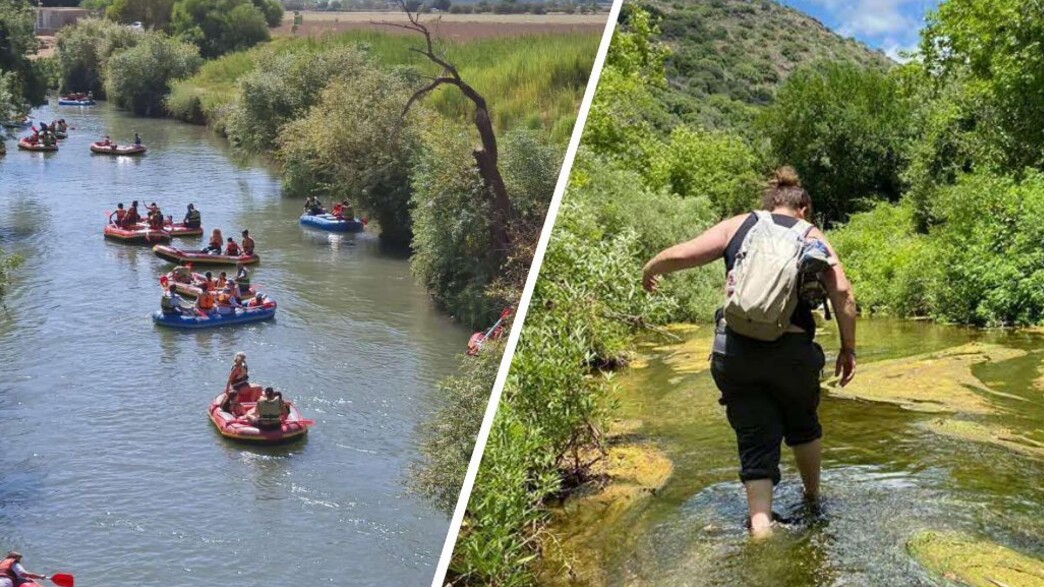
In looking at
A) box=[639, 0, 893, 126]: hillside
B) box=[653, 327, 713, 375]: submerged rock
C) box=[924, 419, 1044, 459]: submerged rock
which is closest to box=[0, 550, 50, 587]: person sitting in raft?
box=[653, 327, 713, 375]: submerged rock

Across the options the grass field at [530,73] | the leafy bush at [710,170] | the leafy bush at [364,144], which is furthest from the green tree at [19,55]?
the leafy bush at [710,170]

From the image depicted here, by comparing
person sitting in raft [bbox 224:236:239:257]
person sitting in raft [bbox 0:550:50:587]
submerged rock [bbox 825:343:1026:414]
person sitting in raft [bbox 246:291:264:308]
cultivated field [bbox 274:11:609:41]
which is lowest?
person sitting in raft [bbox 0:550:50:587]

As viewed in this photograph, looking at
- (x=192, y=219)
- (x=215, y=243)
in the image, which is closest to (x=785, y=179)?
(x=192, y=219)

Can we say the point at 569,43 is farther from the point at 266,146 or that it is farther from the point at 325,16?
the point at 266,146

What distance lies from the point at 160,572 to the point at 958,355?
5.44m

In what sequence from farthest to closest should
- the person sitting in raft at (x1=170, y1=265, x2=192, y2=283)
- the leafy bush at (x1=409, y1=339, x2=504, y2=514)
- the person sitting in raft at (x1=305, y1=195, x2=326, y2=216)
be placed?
the person sitting in raft at (x1=170, y1=265, x2=192, y2=283) < the person sitting in raft at (x1=305, y1=195, x2=326, y2=216) < the leafy bush at (x1=409, y1=339, x2=504, y2=514)

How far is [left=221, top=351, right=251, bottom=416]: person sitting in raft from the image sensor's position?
1025 cm

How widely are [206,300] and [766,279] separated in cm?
1144

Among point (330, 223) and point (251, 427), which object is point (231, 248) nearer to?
point (251, 427)

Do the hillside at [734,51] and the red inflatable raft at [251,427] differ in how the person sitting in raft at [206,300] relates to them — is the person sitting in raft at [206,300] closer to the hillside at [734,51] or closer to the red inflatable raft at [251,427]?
the red inflatable raft at [251,427]

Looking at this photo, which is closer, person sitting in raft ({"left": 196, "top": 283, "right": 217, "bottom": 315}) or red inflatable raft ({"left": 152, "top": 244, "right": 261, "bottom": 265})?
red inflatable raft ({"left": 152, "top": 244, "right": 261, "bottom": 265})

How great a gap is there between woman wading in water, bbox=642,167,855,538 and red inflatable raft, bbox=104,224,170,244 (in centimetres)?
775

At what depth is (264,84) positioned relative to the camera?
18.1 ft

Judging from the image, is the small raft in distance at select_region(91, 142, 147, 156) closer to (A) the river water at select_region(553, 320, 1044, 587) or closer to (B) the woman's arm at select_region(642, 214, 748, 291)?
(A) the river water at select_region(553, 320, 1044, 587)
